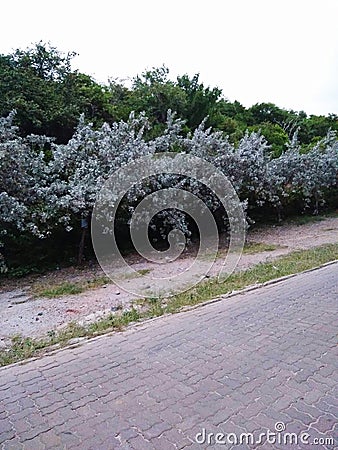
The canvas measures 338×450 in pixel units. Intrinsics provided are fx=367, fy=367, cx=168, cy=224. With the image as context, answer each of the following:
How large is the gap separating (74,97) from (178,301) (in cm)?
974

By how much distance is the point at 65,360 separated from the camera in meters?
3.38

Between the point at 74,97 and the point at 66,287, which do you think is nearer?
the point at 66,287

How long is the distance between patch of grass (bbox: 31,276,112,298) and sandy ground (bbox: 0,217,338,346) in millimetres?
159

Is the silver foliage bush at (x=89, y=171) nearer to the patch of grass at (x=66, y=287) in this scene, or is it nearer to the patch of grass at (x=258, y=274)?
the patch of grass at (x=66, y=287)

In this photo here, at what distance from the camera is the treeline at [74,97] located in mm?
10773

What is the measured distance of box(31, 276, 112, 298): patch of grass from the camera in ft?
19.1

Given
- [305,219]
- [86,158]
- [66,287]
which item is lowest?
[66,287]

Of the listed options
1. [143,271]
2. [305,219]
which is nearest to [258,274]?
[143,271]

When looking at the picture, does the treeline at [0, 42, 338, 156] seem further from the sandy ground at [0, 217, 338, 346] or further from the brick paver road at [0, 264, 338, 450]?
the brick paver road at [0, 264, 338, 450]

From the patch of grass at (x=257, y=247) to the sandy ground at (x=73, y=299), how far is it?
189mm

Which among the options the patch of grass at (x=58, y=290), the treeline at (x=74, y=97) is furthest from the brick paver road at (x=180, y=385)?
the treeline at (x=74, y=97)

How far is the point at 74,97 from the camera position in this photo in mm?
12391

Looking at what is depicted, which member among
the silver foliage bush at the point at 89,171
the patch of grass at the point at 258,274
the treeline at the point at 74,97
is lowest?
the patch of grass at the point at 258,274

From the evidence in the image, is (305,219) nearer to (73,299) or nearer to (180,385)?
(73,299)
